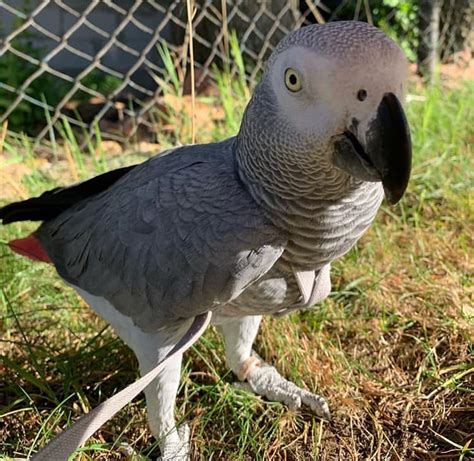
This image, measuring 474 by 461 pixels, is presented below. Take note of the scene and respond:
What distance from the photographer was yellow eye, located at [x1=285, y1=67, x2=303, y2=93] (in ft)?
2.98

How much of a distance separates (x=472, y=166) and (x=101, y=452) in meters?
1.69

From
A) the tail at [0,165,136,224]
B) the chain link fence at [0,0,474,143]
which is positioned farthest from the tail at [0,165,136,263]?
the chain link fence at [0,0,474,143]

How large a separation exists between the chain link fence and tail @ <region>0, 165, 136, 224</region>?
1.20 meters

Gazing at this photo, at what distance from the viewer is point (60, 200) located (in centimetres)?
147

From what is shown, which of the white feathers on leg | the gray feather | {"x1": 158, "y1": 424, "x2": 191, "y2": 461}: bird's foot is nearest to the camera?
the gray feather

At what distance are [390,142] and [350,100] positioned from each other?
0.26 feet

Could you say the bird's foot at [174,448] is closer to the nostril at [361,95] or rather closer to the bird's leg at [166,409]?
the bird's leg at [166,409]

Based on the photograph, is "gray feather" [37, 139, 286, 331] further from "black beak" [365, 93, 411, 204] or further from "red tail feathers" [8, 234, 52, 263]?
"black beak" [365, 93, 411, 204]

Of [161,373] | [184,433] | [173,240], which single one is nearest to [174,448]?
[184,433]

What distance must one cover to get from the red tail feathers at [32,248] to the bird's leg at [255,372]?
462mm

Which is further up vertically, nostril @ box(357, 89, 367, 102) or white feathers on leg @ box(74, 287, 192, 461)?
nostril @ box(357, 89, 367, 102)

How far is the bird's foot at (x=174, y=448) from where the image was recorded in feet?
4.42

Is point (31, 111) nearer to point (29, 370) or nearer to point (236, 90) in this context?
point (236, 90)

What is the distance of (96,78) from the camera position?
3.62 metres
